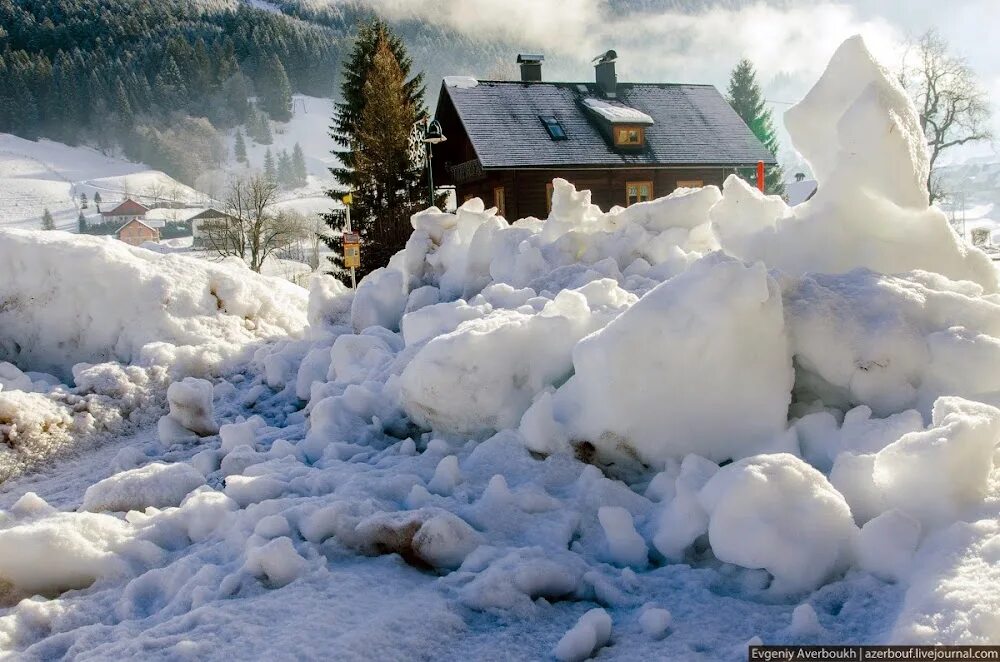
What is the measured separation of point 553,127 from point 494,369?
23229 millimetres

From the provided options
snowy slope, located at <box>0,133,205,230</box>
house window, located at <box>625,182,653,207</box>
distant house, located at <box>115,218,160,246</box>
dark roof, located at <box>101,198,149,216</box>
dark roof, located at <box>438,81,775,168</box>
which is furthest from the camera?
snowy slope, located at <box>0,133,205,230</box>

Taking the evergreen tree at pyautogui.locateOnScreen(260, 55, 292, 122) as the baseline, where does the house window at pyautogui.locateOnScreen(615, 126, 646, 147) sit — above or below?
below

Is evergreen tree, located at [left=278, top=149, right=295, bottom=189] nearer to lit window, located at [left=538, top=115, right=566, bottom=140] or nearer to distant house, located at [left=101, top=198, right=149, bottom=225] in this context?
distant house, located at [left=101, top=198, right=149, bottom=225]

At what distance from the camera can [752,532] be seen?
1.94m

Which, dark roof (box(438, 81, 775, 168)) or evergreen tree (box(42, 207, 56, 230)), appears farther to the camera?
evergreen tree (box(42, 207, 56, 230))

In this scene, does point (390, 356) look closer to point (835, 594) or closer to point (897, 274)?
point (897, 274)

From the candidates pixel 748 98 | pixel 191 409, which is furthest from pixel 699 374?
pixel 748 98

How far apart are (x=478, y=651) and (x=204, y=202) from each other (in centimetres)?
10223

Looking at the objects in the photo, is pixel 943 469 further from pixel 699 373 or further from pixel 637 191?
pixel 637 191

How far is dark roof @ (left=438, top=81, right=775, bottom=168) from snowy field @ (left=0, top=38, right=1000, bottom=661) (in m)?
19.9

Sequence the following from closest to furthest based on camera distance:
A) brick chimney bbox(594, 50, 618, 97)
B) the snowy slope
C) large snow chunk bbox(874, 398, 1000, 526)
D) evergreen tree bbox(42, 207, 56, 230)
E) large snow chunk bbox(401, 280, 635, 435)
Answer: large snow chunk bbox(874, 398, 1000, 526) < large snow chunk bbox(401, 280, 635, 435) < brick chimney bbox(594, 50, 618, 97) < evergreen tree bbox(42, 207, 56, 230) < the snowy slope

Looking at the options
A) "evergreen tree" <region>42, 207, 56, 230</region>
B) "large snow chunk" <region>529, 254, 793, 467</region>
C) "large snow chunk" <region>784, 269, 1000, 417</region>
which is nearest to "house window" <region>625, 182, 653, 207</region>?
"large snow chunk" <region>784, 269, 1000, 417</region>

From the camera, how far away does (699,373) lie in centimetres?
266

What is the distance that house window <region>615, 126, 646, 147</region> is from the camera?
2577 centimetres
